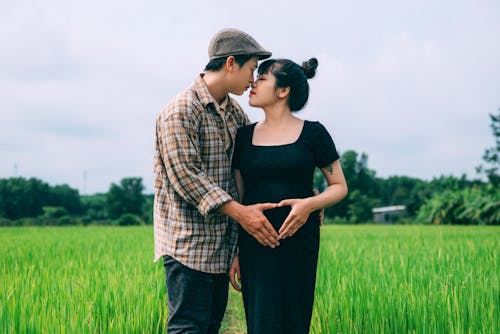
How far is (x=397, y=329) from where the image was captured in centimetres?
270

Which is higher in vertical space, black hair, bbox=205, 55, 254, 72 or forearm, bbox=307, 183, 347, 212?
black hair, bbox=205, 55, 254, 72

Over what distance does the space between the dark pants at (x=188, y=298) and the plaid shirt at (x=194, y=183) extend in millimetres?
45

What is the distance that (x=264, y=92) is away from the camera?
6.91 feet

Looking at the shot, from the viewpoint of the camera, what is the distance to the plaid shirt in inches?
76.2

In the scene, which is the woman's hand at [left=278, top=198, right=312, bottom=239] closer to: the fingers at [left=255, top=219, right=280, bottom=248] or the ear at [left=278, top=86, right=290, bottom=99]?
the fingers at [left=255, top=219, right=280, bottom=248]

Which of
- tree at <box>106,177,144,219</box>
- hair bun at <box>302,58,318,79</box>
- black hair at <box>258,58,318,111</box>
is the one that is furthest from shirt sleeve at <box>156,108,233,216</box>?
tree at <box>106,177,144,219</box>

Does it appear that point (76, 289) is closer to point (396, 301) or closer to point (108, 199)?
point (396, 301)

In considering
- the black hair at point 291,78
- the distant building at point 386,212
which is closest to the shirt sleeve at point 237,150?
the black hair at point 291,78

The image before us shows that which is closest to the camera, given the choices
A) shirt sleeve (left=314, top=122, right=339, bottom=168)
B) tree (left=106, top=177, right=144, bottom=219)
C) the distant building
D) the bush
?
shirt sleeve (left=314, top=122, right=339, bottom=168)

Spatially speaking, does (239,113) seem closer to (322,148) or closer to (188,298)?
(322,148)

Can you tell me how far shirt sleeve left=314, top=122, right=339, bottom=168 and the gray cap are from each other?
44cm

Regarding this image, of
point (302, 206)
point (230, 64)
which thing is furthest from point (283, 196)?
point (230, 64)

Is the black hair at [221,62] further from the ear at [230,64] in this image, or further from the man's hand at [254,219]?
the man's hand at [254,219]

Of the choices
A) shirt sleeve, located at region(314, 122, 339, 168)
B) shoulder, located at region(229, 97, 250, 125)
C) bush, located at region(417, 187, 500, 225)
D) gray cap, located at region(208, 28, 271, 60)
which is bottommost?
bush, located at region(417, 187, 500, 225)
